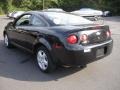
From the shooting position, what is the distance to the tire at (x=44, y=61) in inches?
210

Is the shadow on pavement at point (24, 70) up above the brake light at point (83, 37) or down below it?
below

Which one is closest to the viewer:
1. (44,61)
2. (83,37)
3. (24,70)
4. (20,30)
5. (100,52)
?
(83,37)

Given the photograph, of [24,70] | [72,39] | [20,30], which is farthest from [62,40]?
[20,30]

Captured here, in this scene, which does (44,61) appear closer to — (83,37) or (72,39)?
(72,39)

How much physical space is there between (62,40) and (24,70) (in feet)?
4.83

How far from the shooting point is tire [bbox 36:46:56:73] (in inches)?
210

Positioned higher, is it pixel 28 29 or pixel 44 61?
pixel 28 29

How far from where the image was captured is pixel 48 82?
5000 mm

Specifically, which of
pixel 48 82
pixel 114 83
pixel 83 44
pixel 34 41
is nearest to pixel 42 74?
pixel 48 82

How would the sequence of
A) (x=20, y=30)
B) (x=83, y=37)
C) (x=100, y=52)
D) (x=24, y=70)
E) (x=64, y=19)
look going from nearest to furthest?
(x=83, y=37), (x=100, y=52), (x=24, y=70), (x=64, y=19), (x=20, y=30)

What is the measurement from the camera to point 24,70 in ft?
18.9

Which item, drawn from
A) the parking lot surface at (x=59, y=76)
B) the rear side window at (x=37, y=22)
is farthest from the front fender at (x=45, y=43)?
the parking lot surface at (x=59, y=76)

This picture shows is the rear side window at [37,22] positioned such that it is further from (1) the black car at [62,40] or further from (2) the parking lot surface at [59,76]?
(2) the parking lot surface at [59,76]

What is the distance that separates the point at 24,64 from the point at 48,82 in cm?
148
